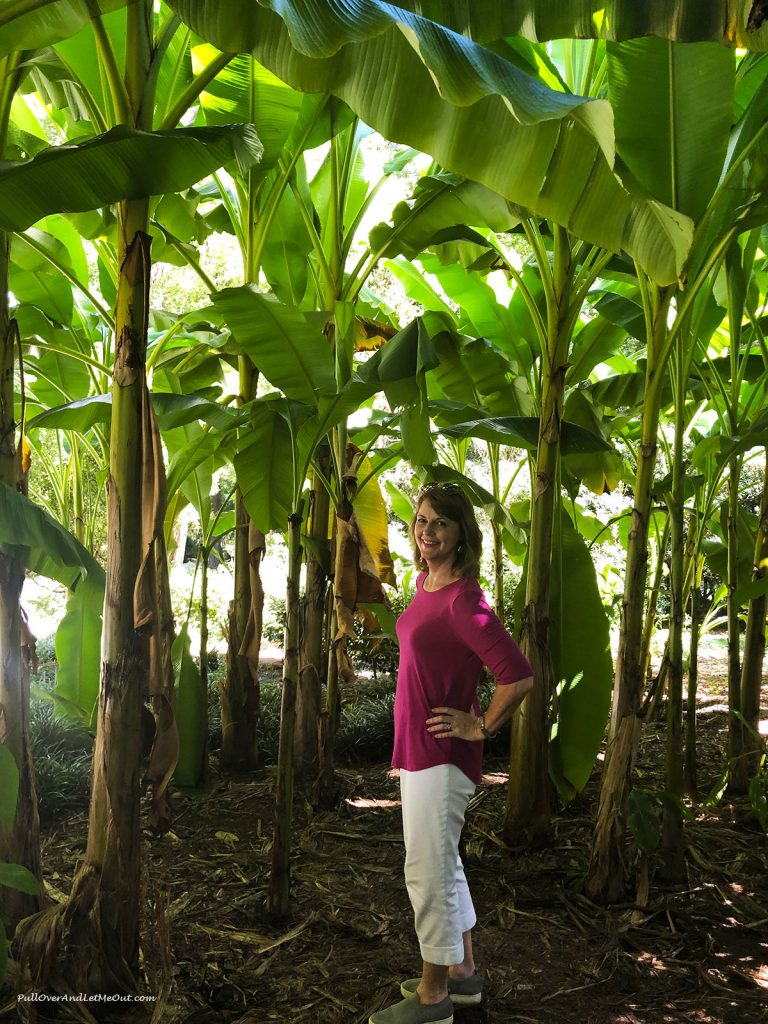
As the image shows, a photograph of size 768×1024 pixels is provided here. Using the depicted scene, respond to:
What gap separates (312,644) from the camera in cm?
400

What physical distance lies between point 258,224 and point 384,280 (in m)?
9.58

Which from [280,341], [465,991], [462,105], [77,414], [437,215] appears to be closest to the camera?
[462,105]

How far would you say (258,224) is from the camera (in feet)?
12.4

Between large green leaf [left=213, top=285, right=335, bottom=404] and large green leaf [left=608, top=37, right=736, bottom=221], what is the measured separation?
46.8 inches

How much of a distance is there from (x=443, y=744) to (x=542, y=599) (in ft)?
4.15

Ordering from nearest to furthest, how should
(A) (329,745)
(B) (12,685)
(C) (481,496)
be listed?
(B) (12,685) < (C) (481,496) < (A) (329,745)

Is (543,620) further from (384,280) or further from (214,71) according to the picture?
(384,280)

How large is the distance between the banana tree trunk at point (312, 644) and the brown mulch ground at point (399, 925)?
0.86 ft

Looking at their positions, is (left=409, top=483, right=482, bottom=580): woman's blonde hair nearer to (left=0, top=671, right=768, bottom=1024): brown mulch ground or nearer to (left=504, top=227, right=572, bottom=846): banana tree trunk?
(left=504, top=227, right=572, bottom=846): banana tree trunk

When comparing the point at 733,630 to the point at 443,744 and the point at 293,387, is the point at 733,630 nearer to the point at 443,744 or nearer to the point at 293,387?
the point at 443,744

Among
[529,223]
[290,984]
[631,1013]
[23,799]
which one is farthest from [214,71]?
[631,1013]

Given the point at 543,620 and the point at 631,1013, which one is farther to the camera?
the point at 543,620

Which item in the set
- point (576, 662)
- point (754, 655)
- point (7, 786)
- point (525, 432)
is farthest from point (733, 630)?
point (7, 786)

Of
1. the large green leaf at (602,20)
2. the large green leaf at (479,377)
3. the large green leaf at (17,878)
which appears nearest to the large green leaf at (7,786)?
the large green leaf at (17,878)
